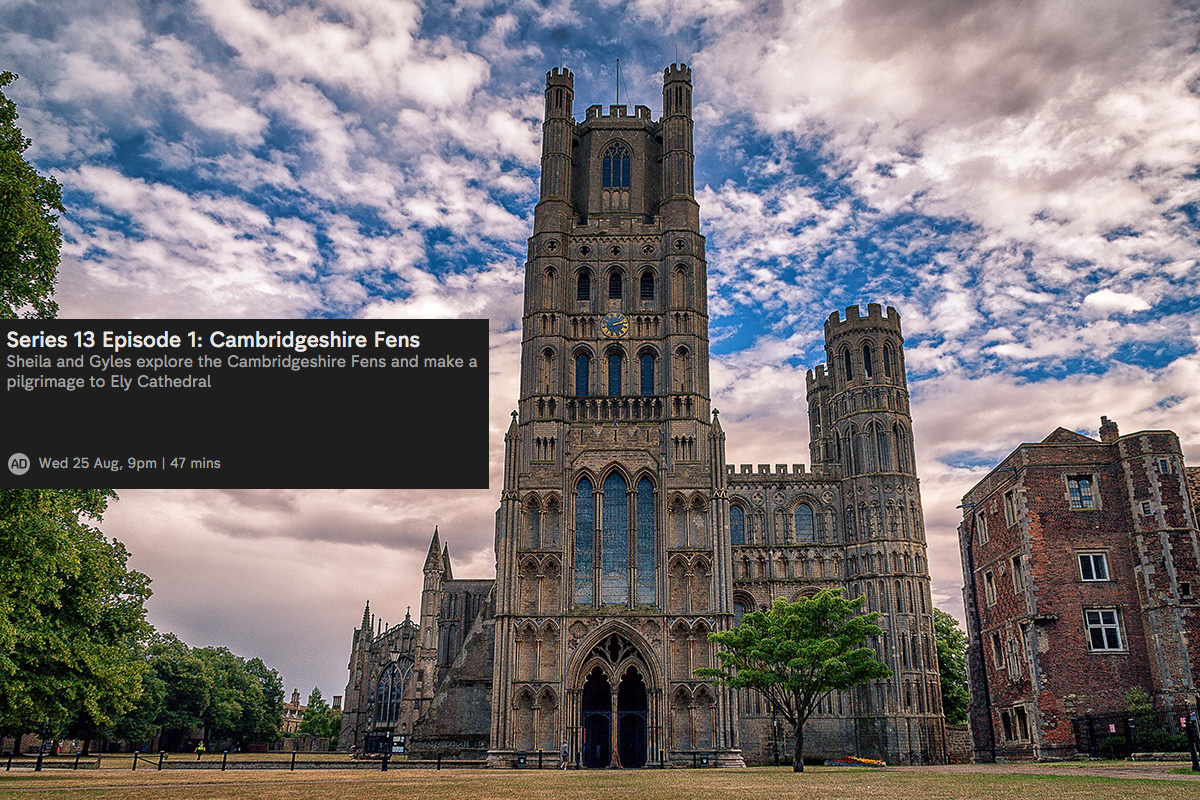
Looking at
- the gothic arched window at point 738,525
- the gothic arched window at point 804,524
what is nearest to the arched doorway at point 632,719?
the gothic arched window at point 738,525

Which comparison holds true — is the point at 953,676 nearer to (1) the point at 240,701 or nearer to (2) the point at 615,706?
(2) the point at 615,706

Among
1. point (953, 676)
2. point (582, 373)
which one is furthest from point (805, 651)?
point (953, 676)

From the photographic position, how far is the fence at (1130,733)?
31.4 m

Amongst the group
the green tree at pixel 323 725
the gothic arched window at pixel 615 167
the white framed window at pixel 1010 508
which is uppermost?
the gothic arched window at pixel 615 167

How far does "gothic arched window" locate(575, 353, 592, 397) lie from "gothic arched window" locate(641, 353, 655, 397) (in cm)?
357

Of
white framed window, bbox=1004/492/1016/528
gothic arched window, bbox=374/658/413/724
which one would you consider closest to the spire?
gothic arched window, bbox=374/658/413/724

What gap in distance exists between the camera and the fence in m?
31.4

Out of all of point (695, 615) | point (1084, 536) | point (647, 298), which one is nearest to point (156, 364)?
point (1084, 536)

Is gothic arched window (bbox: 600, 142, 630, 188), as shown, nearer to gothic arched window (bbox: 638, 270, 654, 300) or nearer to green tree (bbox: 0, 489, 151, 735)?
gothic arched window (bbox: 638, 270, 654, 300)

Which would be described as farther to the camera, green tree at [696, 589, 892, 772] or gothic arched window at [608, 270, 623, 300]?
gothic arched window at [608, 270, 623, 300]

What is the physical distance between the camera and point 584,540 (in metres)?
53.5

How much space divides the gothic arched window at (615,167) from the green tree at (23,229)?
46.1 metres

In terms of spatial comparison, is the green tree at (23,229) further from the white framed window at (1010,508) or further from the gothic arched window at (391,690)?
the gothic arched window at (391,690)

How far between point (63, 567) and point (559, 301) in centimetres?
3903
